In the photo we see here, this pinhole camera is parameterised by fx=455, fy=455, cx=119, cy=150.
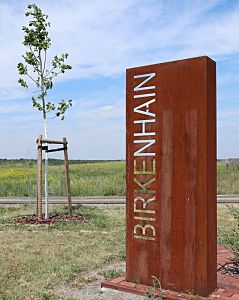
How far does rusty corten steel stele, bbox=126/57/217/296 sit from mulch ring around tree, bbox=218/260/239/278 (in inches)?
38.6

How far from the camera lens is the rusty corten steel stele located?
4703 mm

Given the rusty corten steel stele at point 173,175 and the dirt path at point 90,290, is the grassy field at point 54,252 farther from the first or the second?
the rusty corten steel stele at point 173,175

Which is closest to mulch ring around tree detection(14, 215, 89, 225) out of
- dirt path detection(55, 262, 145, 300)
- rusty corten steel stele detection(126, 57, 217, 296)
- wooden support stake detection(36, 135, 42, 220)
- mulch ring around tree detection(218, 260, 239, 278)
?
wooden support stake detection(36, 135, 42, 220)

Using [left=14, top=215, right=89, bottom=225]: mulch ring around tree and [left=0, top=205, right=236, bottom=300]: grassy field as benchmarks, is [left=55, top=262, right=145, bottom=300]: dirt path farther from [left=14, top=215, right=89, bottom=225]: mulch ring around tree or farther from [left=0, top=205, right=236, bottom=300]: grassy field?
[left=14, top=215, right=89, bottom=225]: mulch ring around tree

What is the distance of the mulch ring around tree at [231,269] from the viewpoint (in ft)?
19.1

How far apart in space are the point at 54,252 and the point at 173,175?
328cm

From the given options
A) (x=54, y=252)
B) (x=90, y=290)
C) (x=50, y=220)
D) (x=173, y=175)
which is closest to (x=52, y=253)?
(x=54, y=252)

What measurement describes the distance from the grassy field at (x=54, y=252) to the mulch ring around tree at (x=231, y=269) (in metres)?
1.62

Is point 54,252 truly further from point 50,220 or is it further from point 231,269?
point 50,220

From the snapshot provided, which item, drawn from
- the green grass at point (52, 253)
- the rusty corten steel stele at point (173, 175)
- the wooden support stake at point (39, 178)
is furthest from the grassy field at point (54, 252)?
the rusty corten steel stele at point (173, 175)

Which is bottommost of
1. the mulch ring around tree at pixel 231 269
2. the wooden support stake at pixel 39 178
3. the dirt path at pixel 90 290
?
the dirt path at pixel 90 290

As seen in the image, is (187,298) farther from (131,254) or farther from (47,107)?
(47,107)

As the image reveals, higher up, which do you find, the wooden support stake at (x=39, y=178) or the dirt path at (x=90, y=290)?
the wooden support stake at (x=39, y=178)

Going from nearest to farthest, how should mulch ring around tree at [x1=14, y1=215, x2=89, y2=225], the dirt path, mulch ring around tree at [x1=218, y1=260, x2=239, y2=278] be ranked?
the dirt path → mulch ring around tree at [x1=218, y1=260, x2=239, y2=278] → mulch ring around tree at [x1=14, y1=215, x2=89, y2=225]
